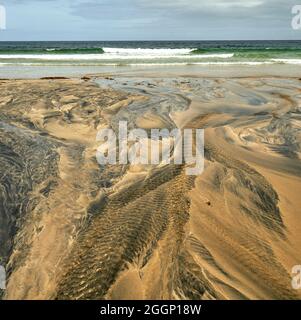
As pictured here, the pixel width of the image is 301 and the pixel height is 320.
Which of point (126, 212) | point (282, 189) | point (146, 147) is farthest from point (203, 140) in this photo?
point (126, 212)

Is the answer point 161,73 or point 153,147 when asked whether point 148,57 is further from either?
point 153,147

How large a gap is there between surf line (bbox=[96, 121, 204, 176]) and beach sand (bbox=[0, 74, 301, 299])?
0.11 metres

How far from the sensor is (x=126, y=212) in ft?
9.45
